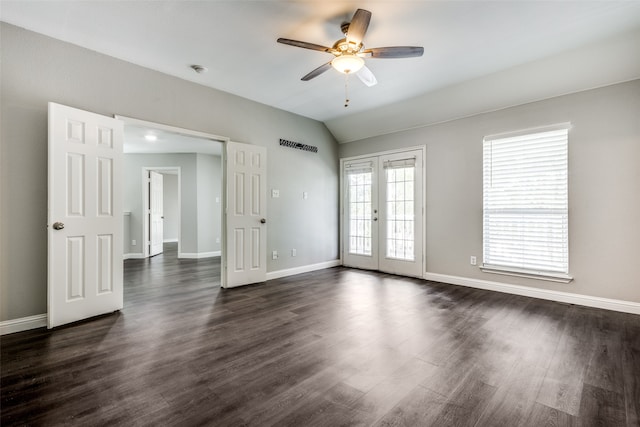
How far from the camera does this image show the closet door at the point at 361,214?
5.60 m

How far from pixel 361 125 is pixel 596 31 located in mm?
3257

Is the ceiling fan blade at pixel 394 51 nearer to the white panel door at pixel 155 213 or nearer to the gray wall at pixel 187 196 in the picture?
the gray wall at pixel 187 196

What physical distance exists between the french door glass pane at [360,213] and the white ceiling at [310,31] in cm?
220

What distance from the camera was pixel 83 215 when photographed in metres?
3.04

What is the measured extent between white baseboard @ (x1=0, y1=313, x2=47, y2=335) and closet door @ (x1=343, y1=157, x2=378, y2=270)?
4.58 m

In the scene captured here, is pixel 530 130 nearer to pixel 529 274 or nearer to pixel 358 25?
pixel 529 274

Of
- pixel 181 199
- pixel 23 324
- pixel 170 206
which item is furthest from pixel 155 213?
pixel 23 324

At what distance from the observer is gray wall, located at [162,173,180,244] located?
11.0 meters

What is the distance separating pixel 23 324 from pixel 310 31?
3963 millimetres

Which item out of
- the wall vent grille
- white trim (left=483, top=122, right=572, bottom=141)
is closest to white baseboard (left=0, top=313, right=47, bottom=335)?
the wall vent grille

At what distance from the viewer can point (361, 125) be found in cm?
547

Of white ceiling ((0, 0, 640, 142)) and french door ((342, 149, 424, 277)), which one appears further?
french door ((342, 149, 424, 277))

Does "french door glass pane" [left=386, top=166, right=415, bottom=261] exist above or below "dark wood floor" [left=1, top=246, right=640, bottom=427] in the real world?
above

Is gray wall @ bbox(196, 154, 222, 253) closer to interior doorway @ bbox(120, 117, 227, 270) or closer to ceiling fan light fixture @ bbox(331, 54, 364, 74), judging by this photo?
interior doorway @ bbox(120, 117, 227, 270)
